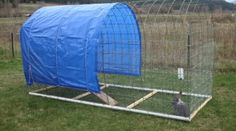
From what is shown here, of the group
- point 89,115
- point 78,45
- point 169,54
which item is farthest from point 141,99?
point 169,54

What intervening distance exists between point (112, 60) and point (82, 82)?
2125 millimetres

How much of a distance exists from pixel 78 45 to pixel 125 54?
1.97 meters

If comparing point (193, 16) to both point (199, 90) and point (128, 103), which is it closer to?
point (199, 90)

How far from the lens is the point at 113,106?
820 centimetres

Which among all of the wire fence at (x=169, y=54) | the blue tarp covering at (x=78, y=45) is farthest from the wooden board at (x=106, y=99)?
the blue tarp covering at (x=78, y=45)

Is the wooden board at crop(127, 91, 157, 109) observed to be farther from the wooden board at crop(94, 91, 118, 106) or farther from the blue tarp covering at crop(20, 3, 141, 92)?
the blue tarp covering at crop(20, 3, 141, 92)

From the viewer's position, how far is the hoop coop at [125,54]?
315 inches

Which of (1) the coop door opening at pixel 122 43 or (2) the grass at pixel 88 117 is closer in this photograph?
(2) the grass at pixel 88 117

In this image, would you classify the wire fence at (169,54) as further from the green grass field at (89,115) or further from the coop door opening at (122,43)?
the green grass field at (89,115)

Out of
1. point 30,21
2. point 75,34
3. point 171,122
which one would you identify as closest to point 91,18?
point 75,34

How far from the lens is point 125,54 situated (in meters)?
9.90

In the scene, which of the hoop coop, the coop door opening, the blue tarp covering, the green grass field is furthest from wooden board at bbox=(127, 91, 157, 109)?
the coop door opening

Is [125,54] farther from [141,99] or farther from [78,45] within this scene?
[78,45]

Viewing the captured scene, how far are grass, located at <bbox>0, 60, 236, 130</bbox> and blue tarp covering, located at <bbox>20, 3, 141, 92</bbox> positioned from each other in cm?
58
